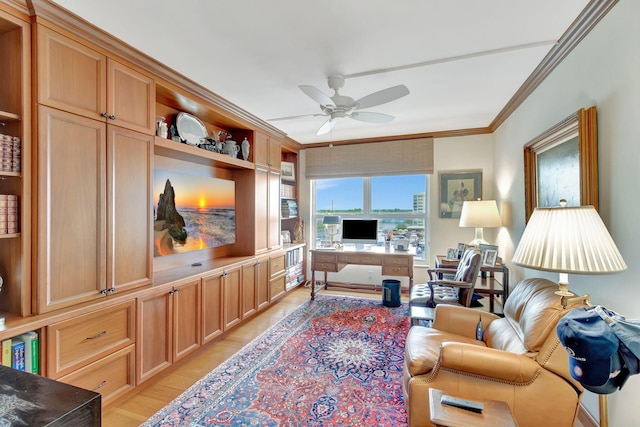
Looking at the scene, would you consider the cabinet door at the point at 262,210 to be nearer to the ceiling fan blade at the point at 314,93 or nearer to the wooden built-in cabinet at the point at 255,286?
the wooden built-in cabinet at the point at 255,286

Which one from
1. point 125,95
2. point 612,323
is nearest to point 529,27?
point 612,323

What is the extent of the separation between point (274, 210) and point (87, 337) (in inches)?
105

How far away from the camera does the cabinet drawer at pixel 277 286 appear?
4035mm

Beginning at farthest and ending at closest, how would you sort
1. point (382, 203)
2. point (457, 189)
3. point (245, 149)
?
point (382, 203) → point (457, 189) → point (245, 149)

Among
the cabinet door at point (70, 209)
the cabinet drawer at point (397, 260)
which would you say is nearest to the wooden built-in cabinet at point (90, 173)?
the cabinet door at point (70, 209)

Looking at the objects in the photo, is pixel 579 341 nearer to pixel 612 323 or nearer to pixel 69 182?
pixel 612 323

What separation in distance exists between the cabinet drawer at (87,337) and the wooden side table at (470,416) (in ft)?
6.50

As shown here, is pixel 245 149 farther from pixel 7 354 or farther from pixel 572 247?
pixel 572 247

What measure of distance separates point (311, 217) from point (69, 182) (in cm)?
377

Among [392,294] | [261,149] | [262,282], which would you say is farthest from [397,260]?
[261,149]

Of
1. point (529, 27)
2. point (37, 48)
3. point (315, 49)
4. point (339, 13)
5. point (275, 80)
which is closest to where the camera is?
point (37, 48)

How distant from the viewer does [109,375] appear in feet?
6.41

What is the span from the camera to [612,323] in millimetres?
1060

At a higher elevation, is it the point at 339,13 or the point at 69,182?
the point at 339,13
